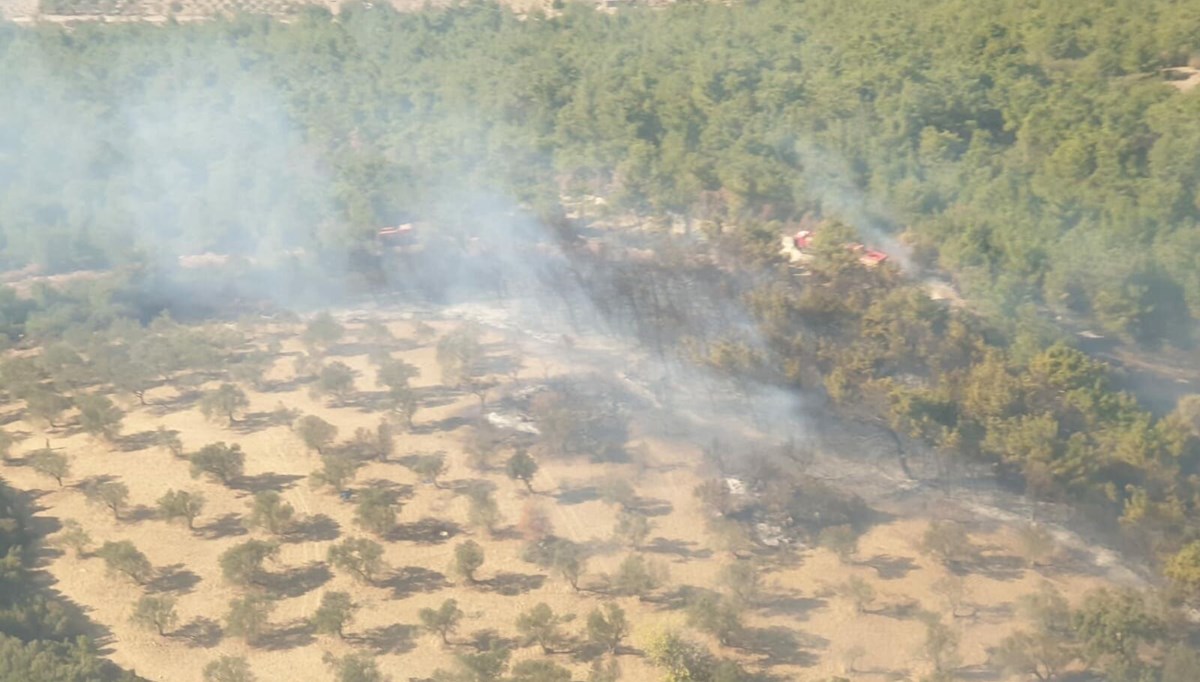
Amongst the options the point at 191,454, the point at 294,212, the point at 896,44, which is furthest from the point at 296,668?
the point at 896,44

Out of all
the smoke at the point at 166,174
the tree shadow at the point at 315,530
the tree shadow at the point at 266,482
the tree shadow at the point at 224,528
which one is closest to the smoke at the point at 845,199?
the smoke at the point at 166,174

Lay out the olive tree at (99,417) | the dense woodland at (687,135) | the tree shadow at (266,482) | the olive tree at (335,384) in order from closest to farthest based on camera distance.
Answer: the tree shadow at (266,482) < the olive tree at (99,417) < the olive tree at (335,384) < the dense woodland at (687,135)

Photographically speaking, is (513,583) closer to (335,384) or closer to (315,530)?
(315,530)

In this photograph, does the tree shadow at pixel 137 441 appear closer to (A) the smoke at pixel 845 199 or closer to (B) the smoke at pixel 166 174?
(B) the smoke at pixel 166 174

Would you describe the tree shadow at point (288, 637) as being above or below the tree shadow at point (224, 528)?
below

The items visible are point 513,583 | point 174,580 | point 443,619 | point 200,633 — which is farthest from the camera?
point 174,580

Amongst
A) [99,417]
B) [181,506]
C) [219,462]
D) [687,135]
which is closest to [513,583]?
[181,506]
